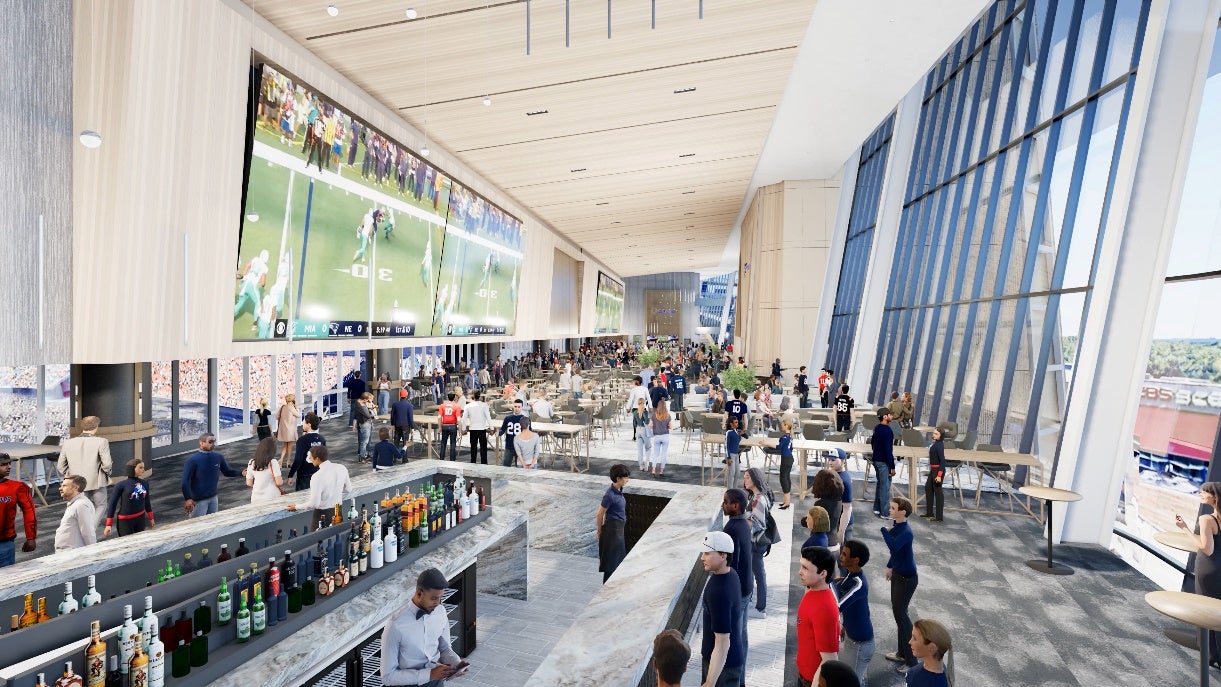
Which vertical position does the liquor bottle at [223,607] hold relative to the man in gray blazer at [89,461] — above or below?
above

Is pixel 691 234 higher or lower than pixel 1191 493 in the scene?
higher

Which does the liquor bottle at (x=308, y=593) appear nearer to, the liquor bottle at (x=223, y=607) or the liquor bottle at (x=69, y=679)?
the liquor bottle at (x=223, y=607)

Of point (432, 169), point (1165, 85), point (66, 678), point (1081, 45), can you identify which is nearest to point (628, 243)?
point (432, 169)

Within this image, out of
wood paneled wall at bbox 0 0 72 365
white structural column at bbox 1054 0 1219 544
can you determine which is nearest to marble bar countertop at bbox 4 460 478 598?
wood paneled wall at bbox 0 0 72 365

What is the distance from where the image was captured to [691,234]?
29.3 m

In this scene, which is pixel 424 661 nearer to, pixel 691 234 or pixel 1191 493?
pixel 1191 493

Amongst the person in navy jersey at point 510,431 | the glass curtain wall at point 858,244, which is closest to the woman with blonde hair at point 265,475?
the person in navy jersey at point 510,431

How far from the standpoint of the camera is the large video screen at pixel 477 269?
42.0 ft

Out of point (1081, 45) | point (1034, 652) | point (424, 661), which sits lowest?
point (1034, 652)

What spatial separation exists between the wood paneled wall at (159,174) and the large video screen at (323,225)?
12.3 inches

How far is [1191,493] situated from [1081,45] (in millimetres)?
6454

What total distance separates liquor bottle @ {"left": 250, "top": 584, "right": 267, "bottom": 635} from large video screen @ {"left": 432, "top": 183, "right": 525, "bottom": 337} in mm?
9715

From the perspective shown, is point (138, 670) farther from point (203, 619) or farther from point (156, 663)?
point (203, 619)

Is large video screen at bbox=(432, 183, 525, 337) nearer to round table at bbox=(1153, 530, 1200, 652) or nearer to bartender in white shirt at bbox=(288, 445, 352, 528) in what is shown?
bartender in white shirt at bbox=(288, 445, 352, 528)
